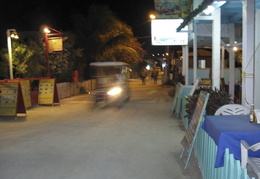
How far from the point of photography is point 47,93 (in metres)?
13.6

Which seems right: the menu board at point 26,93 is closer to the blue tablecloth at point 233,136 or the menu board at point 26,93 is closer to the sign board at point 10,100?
the sign board at point 10,100

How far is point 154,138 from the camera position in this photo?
23.4 feet

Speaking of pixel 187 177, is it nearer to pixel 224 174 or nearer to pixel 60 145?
pixel 224 174

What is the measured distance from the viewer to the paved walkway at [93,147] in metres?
4.86

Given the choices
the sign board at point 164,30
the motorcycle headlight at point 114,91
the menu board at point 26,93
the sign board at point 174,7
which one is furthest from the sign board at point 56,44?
the sign board at point 174,7

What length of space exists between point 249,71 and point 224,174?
11.0 feet

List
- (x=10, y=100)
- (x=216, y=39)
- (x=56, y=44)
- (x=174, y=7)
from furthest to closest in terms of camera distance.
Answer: (x=56, y=44) → (x=174, y=7) → (x=10, y=100) → (x=216, y=39)

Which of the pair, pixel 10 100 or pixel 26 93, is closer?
pixel 10 100

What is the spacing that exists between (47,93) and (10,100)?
329cm

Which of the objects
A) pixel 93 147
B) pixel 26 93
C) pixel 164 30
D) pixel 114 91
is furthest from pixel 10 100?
pixel 164 30

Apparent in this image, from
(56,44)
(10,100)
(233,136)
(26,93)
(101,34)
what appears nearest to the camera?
(233,136)

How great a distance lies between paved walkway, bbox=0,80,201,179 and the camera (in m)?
4.86

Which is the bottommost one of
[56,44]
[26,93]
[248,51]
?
[26,93]

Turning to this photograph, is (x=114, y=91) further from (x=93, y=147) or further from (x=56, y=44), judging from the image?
(x=93, y=147)
